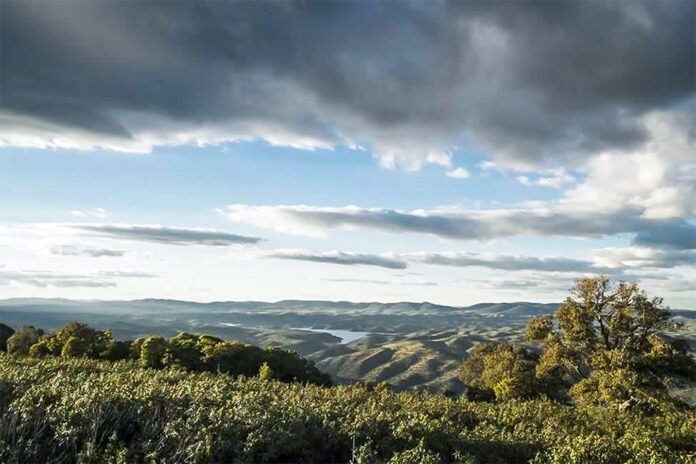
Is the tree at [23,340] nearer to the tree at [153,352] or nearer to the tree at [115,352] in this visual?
the tree at [115,352]

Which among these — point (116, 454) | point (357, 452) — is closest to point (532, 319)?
point (357, 452)

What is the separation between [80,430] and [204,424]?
12.9 feet

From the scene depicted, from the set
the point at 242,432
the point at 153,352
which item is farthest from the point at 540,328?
the point at 153,352

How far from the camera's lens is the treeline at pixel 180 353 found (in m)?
58.3

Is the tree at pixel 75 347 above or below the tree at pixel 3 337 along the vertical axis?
above

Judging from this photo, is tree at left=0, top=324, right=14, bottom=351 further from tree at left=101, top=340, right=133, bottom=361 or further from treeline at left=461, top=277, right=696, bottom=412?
treeline at left=461, top=277, right=696, bottom=412

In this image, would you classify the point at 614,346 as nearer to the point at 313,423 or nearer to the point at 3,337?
the point at 313,423

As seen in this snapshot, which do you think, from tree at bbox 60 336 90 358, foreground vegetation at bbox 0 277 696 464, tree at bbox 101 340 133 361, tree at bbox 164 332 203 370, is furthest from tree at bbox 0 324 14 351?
foreground vegetation at bbox 0 277 696 464

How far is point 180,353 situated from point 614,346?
4682 cm

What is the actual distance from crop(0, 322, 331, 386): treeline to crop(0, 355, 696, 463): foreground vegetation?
33.1 meters

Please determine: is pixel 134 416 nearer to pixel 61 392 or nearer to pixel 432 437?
pixel 61 392

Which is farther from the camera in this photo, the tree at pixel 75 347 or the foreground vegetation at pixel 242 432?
the tree at pixel 75 347

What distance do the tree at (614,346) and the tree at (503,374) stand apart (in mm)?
8643

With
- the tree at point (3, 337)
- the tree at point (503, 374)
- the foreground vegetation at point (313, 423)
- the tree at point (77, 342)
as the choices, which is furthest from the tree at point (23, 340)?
the tree at point (503, 374)
